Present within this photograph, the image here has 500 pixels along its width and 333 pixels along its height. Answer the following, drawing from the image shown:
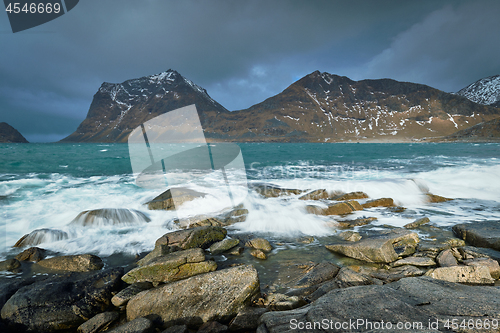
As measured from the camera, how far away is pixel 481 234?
6793 mm

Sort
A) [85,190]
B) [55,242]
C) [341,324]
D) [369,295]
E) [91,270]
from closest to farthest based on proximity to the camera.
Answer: [341,324] → [369,295] → [91,270] → [55,242] → [85,190]

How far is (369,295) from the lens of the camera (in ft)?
10.9

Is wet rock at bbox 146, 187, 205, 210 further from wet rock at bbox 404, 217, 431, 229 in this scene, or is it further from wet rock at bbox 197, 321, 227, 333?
wet rock at bbox 404, 217, 431, 229

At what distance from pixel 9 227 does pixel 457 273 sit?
1449 cm

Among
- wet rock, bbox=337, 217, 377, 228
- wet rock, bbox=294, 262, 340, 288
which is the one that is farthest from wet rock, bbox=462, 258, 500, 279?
wet rock, bbox=337, 217, 377, 228

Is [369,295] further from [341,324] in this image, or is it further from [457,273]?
[457,273]

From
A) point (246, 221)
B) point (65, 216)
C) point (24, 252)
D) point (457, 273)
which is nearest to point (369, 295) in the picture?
point (457, 273)

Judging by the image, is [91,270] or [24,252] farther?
[24,252]

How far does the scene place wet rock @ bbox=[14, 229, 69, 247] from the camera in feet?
25.2

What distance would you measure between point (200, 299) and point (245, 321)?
3.24 feet

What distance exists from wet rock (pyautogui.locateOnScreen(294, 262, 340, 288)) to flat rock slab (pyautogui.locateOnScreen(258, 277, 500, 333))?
4.66ft

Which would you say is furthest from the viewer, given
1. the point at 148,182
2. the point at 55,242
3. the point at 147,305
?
the point at 148,182

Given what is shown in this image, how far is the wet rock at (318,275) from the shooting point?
4.98m

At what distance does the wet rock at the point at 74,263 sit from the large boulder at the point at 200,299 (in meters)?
2.65
